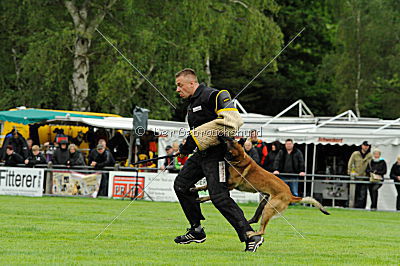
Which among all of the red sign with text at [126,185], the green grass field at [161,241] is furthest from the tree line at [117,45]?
the green grass field at [161,241]

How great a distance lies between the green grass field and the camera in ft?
Result: 25.3

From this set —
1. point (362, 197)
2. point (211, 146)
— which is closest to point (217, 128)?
point (211, 146)

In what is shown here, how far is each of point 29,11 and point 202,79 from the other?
24.7ft

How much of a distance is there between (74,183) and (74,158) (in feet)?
3.20

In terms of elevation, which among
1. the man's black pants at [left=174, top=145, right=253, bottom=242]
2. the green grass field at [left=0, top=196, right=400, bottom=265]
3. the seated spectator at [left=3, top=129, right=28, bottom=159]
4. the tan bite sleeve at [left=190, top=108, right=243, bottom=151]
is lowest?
the green grass field at [left=0, top=196, right=400, bottom=265]

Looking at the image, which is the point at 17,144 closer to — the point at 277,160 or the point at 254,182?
the point at 277,160

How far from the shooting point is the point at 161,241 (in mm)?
9664

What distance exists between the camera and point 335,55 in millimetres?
46875

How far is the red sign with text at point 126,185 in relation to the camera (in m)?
21.2

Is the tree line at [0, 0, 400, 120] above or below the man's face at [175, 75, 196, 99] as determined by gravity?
above

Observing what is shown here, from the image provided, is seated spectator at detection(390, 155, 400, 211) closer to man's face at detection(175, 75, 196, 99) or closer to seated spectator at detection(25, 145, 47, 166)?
seated spectator at detection(25, 145, 47, 166)

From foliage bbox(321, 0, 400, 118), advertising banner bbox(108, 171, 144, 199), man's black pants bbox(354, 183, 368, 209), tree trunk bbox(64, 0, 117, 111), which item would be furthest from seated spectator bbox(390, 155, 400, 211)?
foliage bbox(321, 0, 400, 118)

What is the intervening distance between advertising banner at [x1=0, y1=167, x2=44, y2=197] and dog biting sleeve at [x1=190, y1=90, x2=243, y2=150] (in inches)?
543

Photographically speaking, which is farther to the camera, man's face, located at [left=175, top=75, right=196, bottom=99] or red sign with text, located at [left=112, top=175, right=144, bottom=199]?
red sign with text, located at [left=112, top=175, right=144, bottom=199]
